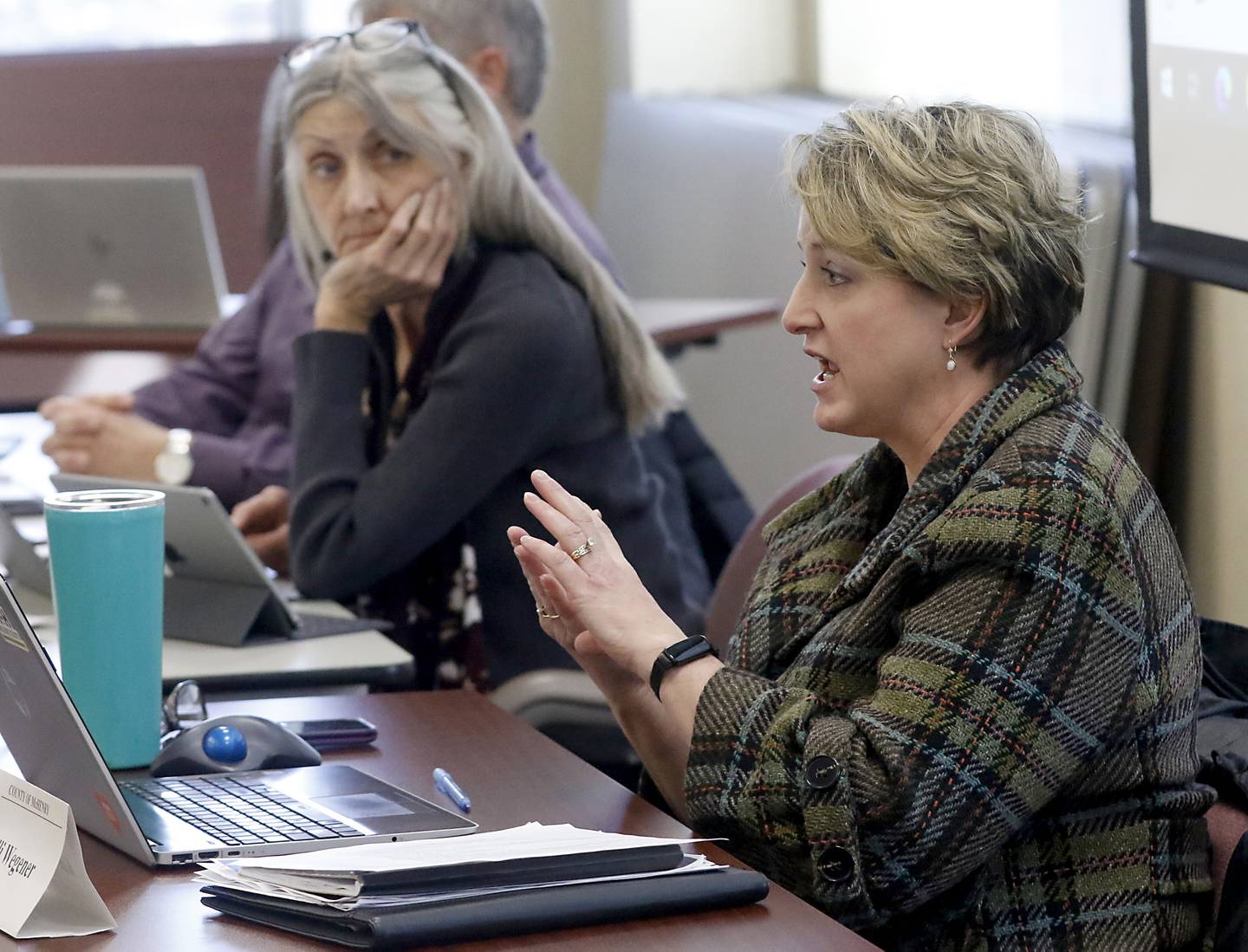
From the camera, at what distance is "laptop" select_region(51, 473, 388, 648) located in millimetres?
1696

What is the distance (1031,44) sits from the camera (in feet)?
10.4

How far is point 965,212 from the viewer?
1.27 meters

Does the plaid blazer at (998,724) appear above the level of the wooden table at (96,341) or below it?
above

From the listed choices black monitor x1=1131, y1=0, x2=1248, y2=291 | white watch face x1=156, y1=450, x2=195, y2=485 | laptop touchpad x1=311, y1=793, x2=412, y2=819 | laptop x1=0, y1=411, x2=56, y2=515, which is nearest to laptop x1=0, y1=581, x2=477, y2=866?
laptop touchpad x1=311, y1=793, x2=412, y2=819

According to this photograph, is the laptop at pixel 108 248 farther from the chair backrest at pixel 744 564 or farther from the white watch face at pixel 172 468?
the chair backrest at pixel 744 564

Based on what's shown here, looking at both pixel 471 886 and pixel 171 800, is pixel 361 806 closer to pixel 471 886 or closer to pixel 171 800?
pixel 171 800

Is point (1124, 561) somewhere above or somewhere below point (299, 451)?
above

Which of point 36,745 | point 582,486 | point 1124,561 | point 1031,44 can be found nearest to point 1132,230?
point 1031,44

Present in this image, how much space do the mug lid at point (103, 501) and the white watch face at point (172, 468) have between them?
1142 millimetres

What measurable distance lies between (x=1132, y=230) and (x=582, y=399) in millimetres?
951

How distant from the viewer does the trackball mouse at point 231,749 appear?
1269 millimetres

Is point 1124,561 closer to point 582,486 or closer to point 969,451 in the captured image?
point 969,451

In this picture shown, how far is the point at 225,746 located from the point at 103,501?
0.20 meters

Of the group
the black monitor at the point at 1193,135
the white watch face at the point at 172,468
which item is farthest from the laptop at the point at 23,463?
the black monitor at the point at 1193,135
